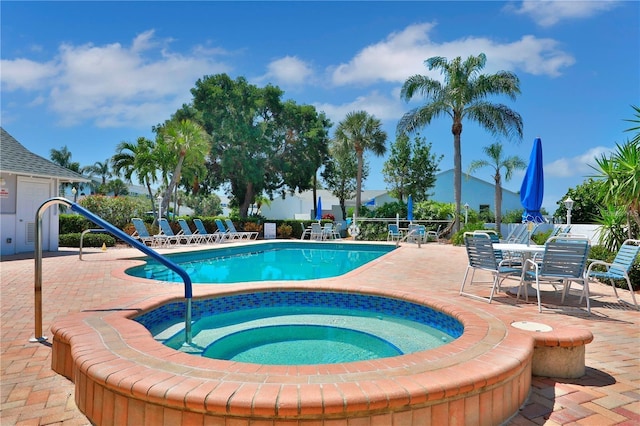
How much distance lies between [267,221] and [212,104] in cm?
918

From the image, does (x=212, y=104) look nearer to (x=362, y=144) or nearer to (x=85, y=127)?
(x=362, y=144)

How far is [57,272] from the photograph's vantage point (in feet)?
25.7

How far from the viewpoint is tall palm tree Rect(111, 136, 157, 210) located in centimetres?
2047

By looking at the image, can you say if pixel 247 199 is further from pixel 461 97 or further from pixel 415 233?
pixel 461 97

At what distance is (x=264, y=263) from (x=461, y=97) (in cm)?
1308

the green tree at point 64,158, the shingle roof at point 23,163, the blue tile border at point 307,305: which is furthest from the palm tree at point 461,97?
the green tree at point 64,158

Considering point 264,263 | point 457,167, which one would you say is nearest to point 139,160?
point 264,263

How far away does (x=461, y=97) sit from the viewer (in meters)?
19.0

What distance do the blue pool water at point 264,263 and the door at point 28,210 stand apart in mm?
4201

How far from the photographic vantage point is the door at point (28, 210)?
11.9m

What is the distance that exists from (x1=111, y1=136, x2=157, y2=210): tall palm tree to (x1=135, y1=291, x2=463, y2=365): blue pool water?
17283 mm

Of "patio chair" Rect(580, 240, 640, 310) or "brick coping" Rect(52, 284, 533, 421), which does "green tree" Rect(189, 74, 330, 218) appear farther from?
"brick coping" Rect(52, 284, 533, 421)

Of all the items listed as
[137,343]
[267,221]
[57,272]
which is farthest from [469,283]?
[267,221]

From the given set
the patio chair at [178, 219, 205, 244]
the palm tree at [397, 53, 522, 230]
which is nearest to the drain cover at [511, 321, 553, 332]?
the patio chair at [178, 219, 205, 244]
